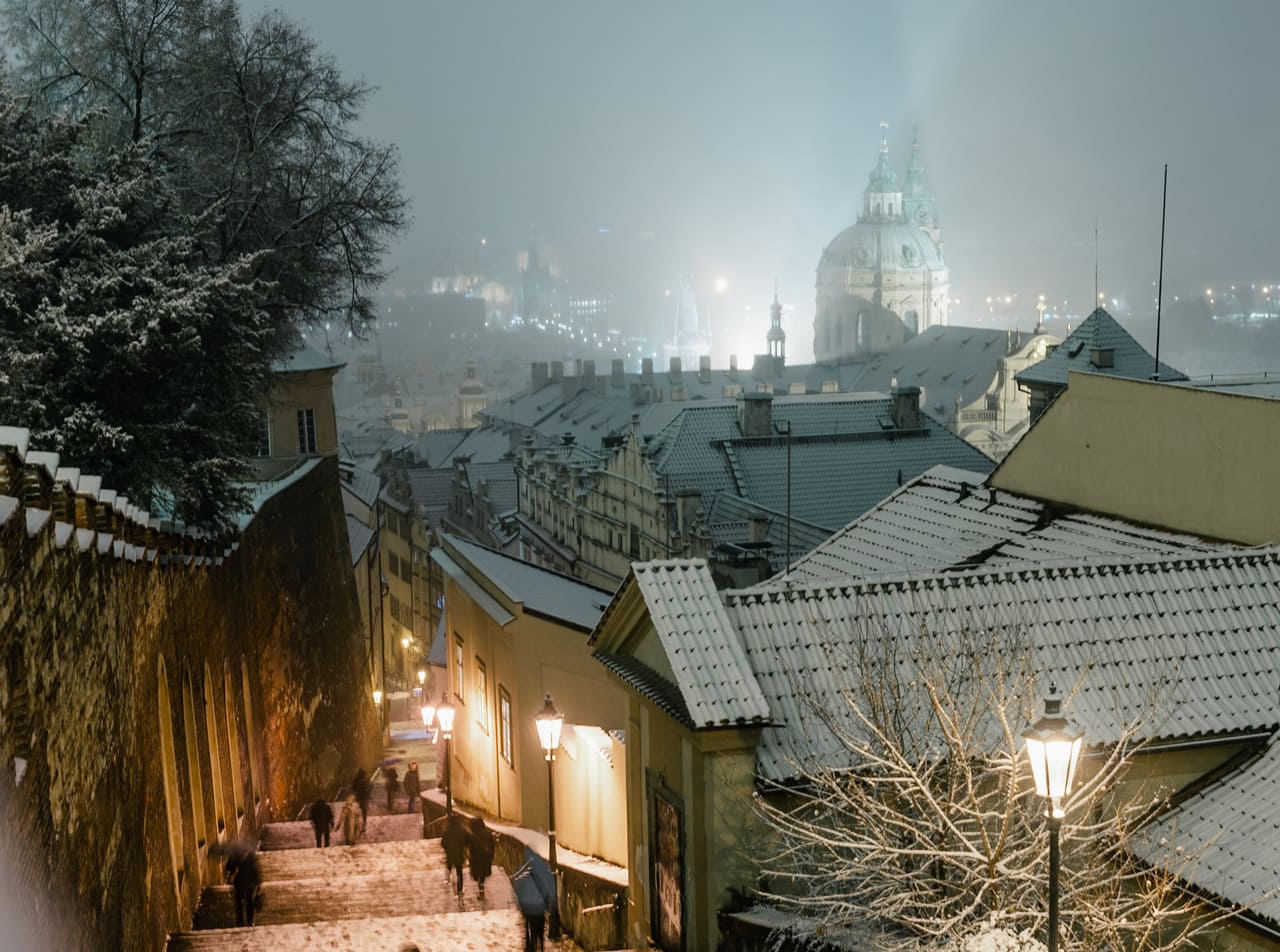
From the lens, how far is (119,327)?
669 inches

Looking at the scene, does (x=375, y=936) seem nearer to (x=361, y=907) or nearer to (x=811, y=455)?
(x=361, y=907)

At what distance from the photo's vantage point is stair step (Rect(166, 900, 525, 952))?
13.3m

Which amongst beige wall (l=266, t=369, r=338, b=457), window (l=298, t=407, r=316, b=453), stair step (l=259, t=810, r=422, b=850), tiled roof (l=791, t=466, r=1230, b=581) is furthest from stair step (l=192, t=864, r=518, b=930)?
window (l=298, t=407, r=316, b=453)

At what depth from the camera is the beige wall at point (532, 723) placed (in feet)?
61.2

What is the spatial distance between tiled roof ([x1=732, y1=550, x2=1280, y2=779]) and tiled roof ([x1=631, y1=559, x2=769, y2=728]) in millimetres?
191

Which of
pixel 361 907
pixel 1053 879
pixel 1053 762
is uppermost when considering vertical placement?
pixel 1053 762

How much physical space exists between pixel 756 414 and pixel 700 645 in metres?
28.2

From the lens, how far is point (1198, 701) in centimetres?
1330

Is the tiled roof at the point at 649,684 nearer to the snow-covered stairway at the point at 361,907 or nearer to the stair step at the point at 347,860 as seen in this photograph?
the snow-covered stairway at the point at 361,907

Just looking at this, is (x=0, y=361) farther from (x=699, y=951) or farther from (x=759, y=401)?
(x=759, y=401)

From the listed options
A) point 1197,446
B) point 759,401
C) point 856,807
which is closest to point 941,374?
point 759,401

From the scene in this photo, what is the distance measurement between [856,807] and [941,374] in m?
97.5

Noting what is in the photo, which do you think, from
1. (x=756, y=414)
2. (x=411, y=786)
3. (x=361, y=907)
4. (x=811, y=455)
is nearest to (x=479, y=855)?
(x=361, y=907)

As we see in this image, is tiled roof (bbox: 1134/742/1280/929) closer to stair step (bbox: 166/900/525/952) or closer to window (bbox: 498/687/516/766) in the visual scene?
stair step (bbox: 166/900/525/952)
